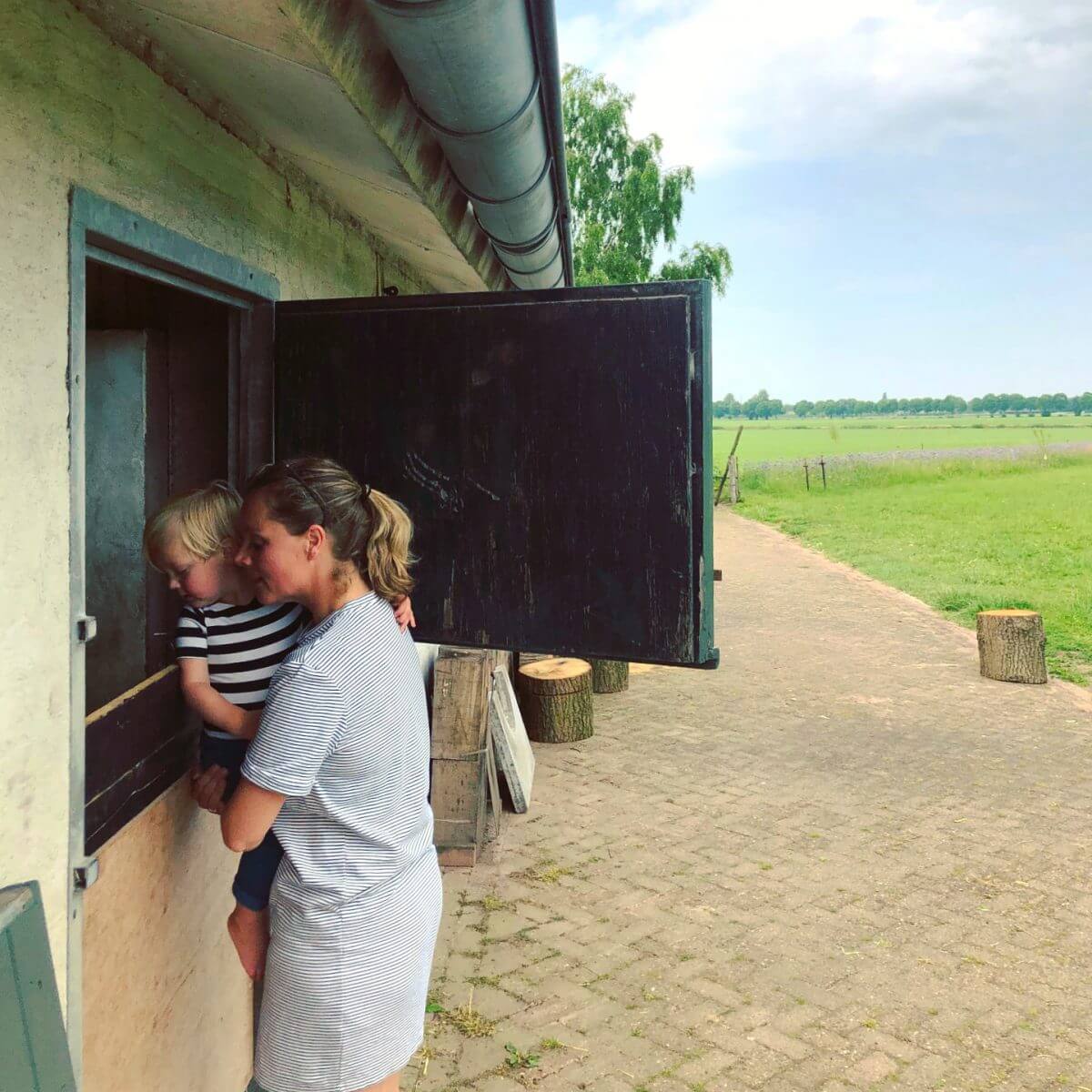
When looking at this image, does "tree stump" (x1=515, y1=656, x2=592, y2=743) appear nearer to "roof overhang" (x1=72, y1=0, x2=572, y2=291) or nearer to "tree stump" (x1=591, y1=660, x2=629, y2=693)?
"tree stump" (x1=591, y1=660, x2=629, y2=693)

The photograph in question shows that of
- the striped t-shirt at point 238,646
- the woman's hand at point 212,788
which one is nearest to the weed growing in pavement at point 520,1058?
the woman's hand at point 212,788

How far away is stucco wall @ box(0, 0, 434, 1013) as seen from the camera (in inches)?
63.1

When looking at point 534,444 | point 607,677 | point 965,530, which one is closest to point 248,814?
point 534,444

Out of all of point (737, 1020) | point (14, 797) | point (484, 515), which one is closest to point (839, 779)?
point (737, 1020)

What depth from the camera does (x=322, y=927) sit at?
6.05 ft

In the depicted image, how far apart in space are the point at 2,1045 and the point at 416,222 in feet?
9.04

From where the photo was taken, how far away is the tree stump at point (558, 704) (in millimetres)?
6852

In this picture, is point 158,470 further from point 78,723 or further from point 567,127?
point 567,127

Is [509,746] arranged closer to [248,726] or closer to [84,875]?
[248,726]

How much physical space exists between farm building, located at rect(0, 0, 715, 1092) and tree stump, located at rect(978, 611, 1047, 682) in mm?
6847

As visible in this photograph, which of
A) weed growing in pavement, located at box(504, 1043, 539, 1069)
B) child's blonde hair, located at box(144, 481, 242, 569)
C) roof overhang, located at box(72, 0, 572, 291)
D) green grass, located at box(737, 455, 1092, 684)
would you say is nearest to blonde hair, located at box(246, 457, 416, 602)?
child's blonde hair, located at box(144, 481, 242, 569)

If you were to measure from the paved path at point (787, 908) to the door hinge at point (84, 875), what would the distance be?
1.82 meters

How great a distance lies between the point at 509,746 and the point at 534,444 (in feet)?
10.8

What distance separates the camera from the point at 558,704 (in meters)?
6.85
